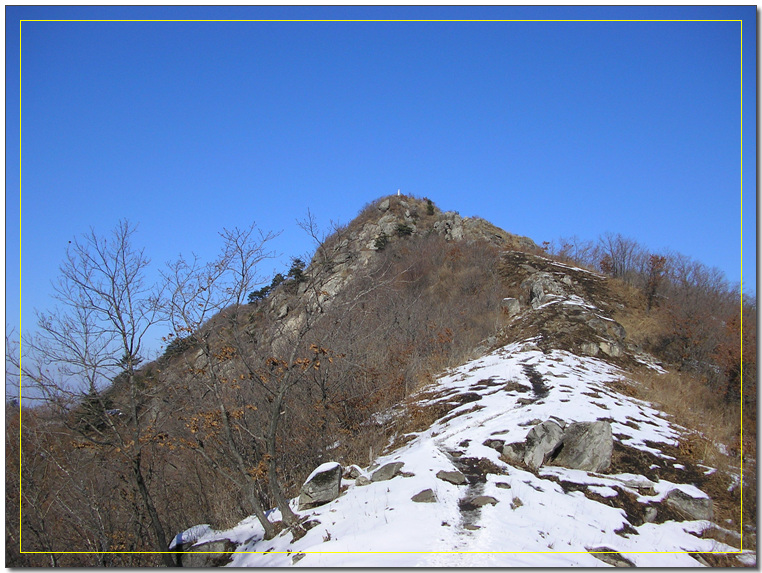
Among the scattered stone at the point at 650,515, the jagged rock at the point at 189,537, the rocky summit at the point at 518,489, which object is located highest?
the rocky summit at the point at 518,489

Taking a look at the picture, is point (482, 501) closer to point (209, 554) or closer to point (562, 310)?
point (209, 554)

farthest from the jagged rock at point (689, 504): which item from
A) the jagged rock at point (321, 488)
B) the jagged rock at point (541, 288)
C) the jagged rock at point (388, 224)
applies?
the jagged rock at point (388, 224)

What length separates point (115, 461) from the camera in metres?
10.4

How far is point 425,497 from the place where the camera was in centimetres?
644

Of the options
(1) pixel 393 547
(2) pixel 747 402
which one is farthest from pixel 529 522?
(2) pixel 747 402

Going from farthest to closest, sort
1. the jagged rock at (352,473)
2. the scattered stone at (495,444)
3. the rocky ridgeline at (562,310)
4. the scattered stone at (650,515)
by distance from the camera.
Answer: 1. the rocky ridgeline at (562,310)
2. the scattered stone at (495,444)
3. the jagged rock at (352,473)
4. the scattered stone at (650,515)

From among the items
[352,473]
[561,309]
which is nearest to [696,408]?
[561,309]

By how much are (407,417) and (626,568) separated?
7.02 m

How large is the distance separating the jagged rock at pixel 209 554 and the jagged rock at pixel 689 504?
254 inches

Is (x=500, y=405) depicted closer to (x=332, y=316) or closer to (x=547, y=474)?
(x=547, y=474)

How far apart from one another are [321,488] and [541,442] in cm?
375

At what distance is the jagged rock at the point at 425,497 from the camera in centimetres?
641

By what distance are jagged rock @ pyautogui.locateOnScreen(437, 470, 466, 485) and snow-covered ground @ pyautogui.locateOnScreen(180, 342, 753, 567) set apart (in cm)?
9

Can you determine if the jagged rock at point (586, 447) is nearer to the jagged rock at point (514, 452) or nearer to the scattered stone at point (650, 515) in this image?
the jagged rock at point (514, 452)
